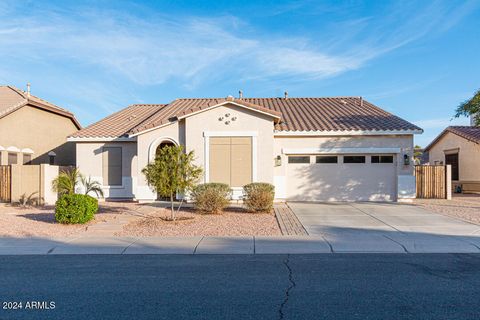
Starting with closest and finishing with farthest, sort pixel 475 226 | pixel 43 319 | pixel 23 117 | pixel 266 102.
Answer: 1. pixel 43 319
2. pixel 475 226
3. pixel 23 117
4. pixel 266 102

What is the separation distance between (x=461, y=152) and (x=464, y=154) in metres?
0.40

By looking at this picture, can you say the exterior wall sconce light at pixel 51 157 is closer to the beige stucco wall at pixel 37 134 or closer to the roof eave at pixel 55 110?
the beige stucco wall at pixel 37 134

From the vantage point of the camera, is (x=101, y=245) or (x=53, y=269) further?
(x=101, y=245)

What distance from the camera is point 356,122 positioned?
19375 mm

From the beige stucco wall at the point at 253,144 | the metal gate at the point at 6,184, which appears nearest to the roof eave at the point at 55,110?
the metal gate at the point at 6,184

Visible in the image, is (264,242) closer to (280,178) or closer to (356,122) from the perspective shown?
(280,178)

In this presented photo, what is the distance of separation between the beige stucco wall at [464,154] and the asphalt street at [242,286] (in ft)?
64.8

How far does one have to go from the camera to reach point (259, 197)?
14.3 metres

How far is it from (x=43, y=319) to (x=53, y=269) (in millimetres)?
2675

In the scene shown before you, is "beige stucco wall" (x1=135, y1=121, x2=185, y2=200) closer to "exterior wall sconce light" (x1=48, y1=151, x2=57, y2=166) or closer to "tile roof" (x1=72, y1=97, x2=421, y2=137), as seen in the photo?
"tile roof" (x1=72, y1=97, x2=421, y2=137)

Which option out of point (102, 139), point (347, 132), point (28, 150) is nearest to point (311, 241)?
point (347, 132)

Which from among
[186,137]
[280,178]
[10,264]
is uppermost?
[186,137]

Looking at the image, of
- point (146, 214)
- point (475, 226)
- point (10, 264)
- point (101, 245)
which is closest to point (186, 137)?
point (146, 214)

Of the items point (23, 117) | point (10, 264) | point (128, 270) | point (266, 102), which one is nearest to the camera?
point (128, 270)
